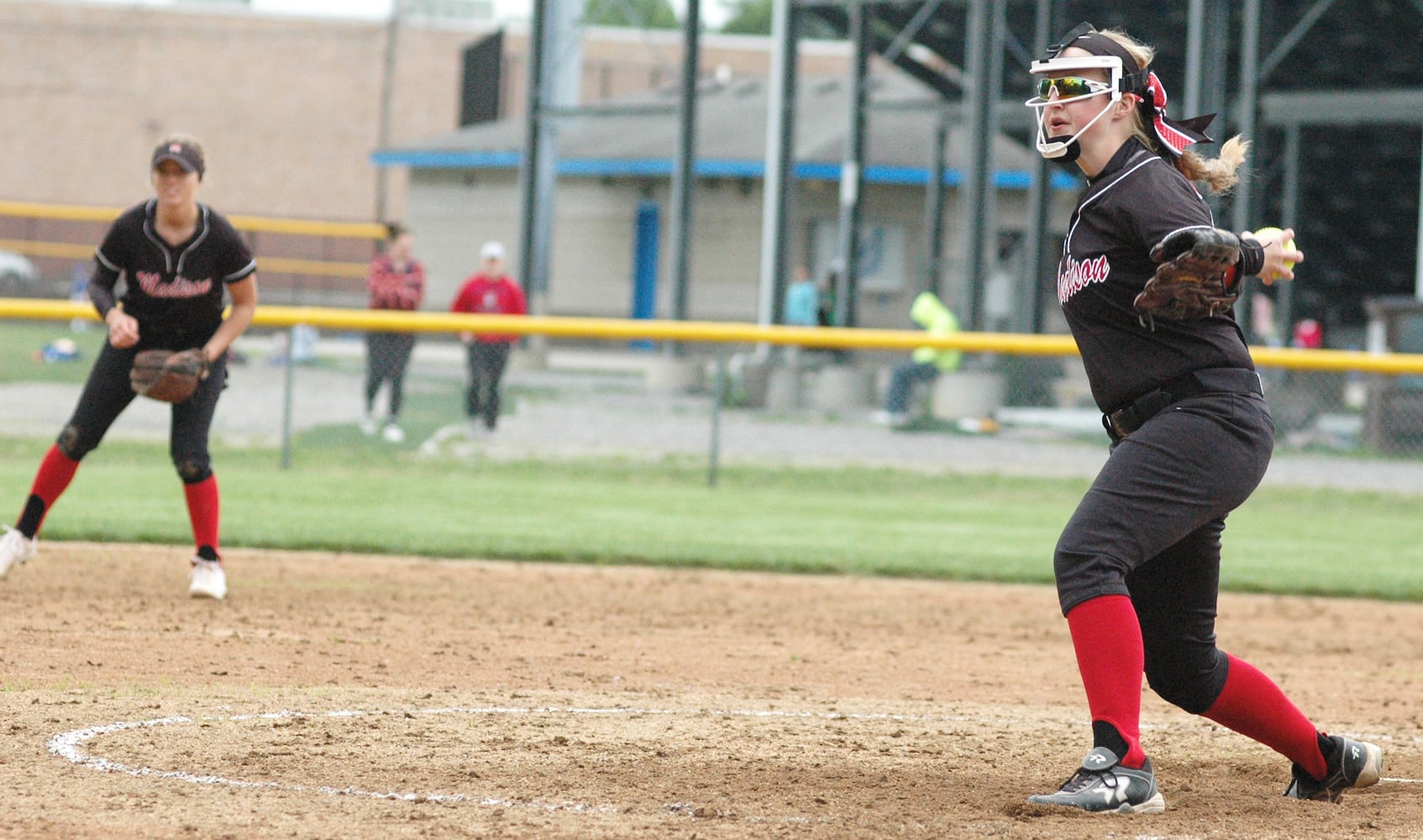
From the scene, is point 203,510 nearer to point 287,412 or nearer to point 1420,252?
point 287,412

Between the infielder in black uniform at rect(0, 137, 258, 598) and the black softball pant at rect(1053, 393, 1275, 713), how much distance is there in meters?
4.44

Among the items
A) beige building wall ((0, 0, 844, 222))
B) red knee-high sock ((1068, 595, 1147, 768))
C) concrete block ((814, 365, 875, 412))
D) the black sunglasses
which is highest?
beige building wall ((0, 0, 844, 222))

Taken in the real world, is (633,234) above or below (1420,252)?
above

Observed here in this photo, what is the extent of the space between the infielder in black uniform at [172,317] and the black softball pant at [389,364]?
20.1 feet

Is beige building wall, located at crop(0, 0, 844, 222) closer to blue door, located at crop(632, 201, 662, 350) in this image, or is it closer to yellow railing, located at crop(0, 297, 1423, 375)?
blue door, located at crop(632, 201, 662, 350)

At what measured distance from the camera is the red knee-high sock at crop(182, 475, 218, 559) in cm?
769

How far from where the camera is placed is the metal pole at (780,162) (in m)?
22.0

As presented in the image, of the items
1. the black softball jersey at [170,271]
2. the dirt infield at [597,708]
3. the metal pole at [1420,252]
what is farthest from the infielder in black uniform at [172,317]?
the metal pole at [1420,252]

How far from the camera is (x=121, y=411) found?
7.55 m

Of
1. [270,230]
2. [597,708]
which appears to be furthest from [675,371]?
[270,230]

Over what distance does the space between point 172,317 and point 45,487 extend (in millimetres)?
1024

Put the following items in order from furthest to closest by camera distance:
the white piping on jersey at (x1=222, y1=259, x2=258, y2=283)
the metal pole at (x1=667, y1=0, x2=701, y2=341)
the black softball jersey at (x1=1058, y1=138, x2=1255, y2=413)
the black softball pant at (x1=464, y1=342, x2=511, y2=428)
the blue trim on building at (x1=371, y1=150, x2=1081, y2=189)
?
1. the blue trim on building at (x1=371, y1=150, x2=1081, y2=189)
2. the metal pole at (x1=667, y1=0, x2=701, y2=341)
3. the black softball pant at (x1=464, y1=342, x2=511, y2=428)
4. the white piping on jersey at (x1=222, y1=259, x2=258, y2=283)
5. the black softball jersey at (x1=1058, y1=138, x2=1255, y2=413)

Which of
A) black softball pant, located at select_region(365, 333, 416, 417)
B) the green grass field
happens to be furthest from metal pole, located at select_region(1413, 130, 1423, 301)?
black softball pant, located at select_region(365, 333, 416, 417)

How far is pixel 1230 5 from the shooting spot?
22.0 metres
